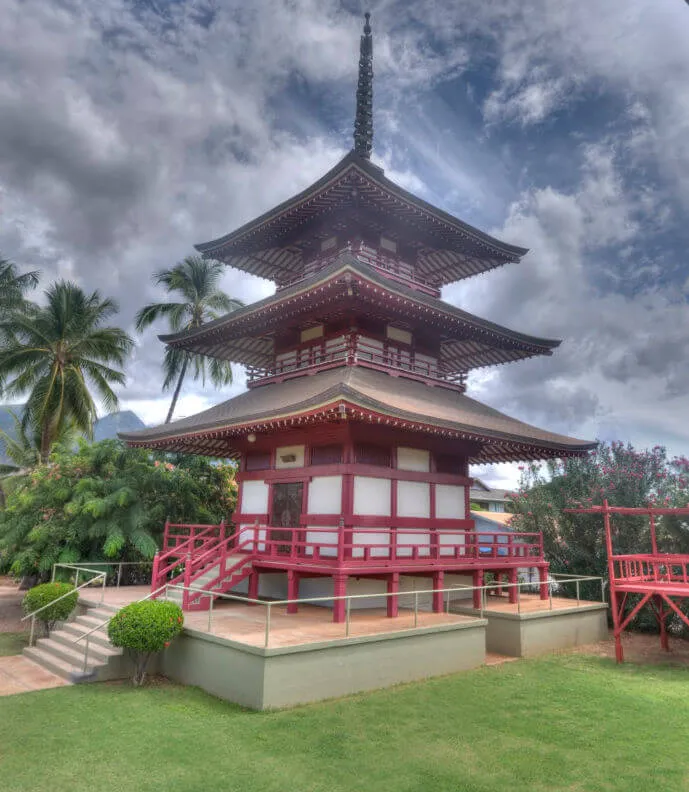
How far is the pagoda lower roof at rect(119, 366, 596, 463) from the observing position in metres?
13.5

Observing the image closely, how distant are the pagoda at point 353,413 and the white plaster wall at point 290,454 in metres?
0.07

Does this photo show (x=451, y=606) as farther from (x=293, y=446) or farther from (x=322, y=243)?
(x=322, y=243)

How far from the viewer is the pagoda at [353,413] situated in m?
14.9

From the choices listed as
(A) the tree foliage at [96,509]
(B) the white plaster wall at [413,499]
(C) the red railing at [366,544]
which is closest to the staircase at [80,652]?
(A) the tree foliage at [96,509]

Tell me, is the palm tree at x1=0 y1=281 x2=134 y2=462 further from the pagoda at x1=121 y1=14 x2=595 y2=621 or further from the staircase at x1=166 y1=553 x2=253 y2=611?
the staircase at x1=166 y1=553 x2=253 y2=611

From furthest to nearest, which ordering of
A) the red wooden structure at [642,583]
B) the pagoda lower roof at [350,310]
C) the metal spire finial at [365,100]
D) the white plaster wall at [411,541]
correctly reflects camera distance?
1. the metal spire finial at [365,100]
2. the pagoda lower roof at [350,310]
3. the white plaster wall at [411,541]
4. the red wooden structure at [642,583]

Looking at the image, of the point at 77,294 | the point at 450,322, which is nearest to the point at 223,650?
the point at 450,322

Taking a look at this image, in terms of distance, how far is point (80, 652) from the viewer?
1286 centimetres

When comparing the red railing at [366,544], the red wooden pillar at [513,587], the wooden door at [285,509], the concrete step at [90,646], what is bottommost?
the concrete step at [90,646]

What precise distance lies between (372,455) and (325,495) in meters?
1.74

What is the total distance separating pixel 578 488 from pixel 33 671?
1951 centimetres

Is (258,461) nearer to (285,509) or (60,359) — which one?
(285,509)

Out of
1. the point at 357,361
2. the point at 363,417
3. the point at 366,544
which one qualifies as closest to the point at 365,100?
the point at 357,361

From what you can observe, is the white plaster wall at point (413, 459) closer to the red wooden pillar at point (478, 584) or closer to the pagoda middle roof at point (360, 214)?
the red wooden pillar at point (478, 584)
